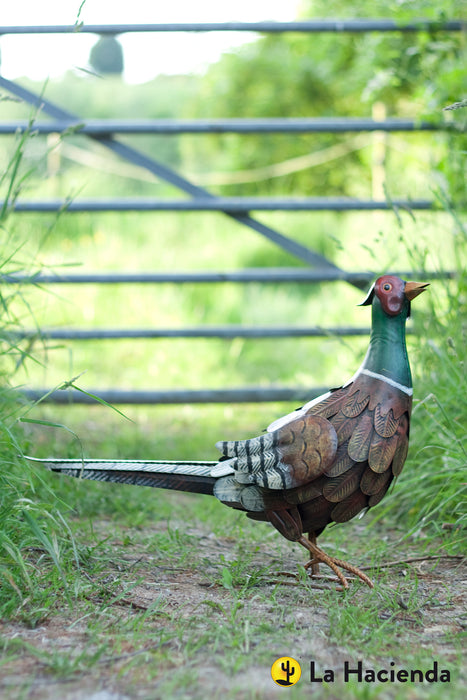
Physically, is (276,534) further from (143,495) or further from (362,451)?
(362,451)

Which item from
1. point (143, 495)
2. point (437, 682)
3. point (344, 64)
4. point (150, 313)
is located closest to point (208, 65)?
point (344, 64)

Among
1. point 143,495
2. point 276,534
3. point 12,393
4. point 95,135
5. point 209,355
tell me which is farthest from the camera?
point 209,355

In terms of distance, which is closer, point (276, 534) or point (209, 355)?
point (276, 534)

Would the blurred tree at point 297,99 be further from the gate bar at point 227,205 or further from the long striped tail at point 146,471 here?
the long striped tail at point 146,471

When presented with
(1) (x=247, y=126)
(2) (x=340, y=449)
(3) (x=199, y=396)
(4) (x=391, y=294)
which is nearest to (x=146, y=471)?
(2) (x=340, y=449)

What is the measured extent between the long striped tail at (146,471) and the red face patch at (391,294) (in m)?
0.58

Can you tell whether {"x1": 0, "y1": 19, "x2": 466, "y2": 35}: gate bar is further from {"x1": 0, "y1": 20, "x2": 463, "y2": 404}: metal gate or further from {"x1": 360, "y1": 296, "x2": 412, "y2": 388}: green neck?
{"x1": 360, "y1": 296, "x2": 412, "y2": 388}: green neck

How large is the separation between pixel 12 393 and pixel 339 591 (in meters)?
1.08

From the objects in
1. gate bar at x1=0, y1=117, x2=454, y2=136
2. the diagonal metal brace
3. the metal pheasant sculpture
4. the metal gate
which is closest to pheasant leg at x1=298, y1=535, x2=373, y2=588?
the metal pheasant sculpture

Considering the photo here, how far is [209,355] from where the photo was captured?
15.8 feet

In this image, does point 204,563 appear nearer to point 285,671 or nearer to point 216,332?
point 285,671

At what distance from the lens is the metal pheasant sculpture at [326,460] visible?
1.71 m

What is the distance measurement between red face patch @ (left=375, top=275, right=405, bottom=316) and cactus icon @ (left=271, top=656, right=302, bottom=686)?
2.77 feet

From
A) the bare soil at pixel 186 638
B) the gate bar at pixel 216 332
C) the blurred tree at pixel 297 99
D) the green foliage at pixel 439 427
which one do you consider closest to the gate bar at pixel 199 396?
the gate bar at pixel 216 332
